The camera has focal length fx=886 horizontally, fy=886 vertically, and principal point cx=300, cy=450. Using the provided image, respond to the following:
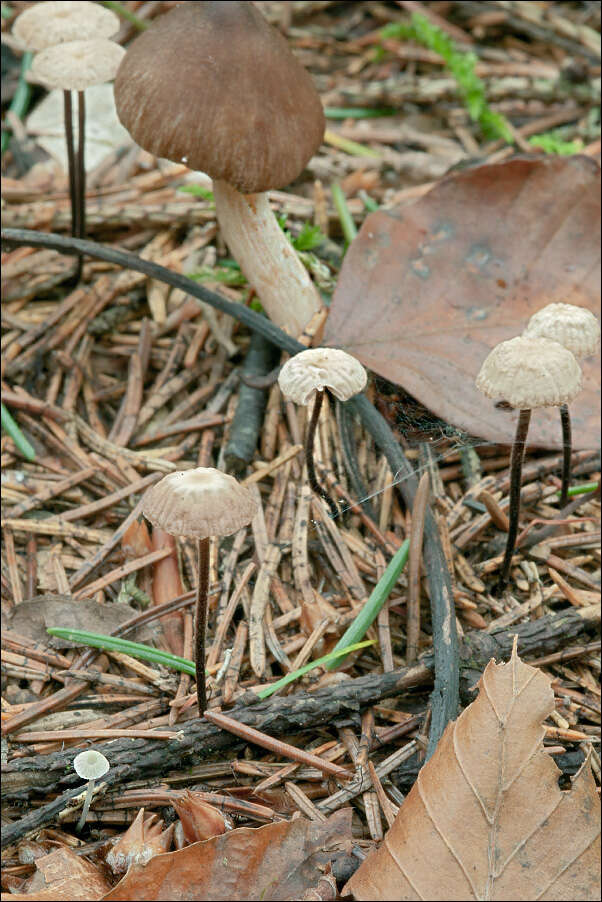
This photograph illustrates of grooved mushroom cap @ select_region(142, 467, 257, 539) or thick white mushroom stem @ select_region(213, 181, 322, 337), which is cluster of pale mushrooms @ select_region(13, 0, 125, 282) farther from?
grooved mushroom cap @ select_region(142, 467, 257, 539)

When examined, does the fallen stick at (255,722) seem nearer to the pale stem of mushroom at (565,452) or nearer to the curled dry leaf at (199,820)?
the curled dry leaf at (199,820)

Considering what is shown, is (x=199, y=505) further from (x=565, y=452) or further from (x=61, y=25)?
(x=61, y=25)

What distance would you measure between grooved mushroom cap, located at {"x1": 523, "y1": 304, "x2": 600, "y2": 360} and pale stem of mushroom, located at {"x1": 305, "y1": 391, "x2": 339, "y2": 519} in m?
0.60

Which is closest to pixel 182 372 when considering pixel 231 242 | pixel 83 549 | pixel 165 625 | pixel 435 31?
pixel 231 242

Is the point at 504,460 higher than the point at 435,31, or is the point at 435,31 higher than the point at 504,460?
the point at 435,31

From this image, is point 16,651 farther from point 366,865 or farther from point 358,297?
point 358,297

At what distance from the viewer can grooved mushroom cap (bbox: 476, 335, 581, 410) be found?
207 centimetres

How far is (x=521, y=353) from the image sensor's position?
82.9 inches

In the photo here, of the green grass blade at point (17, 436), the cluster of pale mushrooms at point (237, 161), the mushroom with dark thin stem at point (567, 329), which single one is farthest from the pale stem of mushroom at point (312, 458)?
the green grass blade at point (17, 436)

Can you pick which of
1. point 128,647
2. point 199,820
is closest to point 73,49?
point 128,647

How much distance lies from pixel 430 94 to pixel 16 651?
3.29 metres

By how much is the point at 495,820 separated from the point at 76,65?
264 centimetres

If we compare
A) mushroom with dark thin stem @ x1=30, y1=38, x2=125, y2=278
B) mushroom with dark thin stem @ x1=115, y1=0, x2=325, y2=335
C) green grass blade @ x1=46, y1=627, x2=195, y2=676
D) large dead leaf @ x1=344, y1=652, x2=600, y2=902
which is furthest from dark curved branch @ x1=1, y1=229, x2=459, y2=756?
green grass blade @ x1=46, y1=627, x2=195, y2=676

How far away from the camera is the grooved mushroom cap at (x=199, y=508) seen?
1.79m
